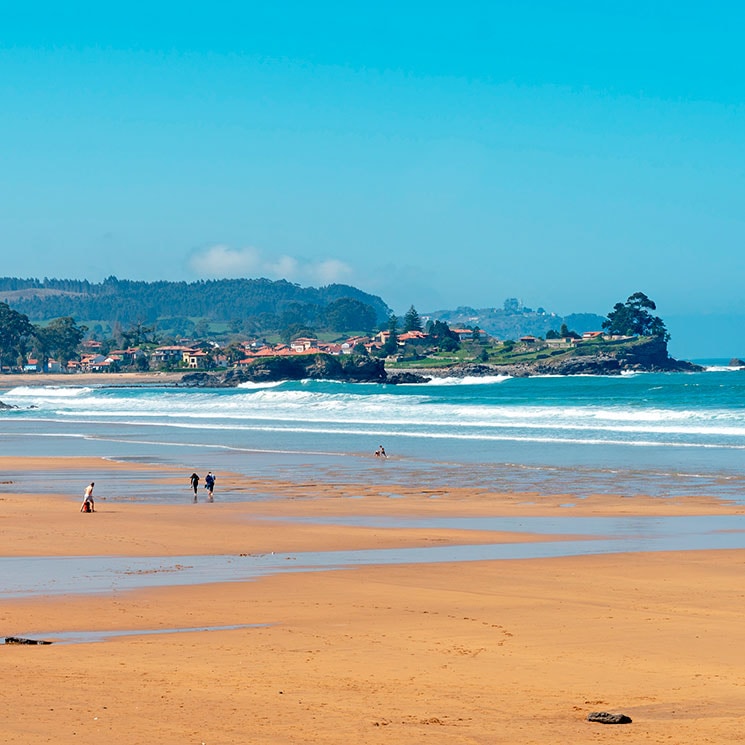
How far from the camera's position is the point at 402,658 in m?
10.5

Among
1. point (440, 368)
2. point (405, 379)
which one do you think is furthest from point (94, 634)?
point (440, 368)

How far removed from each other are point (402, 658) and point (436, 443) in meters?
36.2

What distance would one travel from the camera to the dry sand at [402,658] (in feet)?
26.7

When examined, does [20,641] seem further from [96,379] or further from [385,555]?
[96,379]

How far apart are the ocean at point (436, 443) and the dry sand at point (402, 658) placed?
41.2ft

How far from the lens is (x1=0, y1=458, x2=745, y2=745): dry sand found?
8141mm

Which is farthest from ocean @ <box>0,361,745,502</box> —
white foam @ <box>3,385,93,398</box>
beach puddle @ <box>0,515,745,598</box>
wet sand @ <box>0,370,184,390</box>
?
wet sand @ <box>0,370,184,390</box>

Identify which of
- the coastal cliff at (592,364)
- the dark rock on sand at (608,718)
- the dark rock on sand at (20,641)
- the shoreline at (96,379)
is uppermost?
the coastal cliff at (592,364)

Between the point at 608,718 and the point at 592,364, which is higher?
the point at 592,364

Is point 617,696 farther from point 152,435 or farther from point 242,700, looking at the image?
point 152,435

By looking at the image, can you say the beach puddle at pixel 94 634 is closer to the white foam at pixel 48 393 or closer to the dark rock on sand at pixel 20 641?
the dark rock on sand at pixel 20 641

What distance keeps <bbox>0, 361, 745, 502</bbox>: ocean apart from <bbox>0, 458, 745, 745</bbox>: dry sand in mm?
12568

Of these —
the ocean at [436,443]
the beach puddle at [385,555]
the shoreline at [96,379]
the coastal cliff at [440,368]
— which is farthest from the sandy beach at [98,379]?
the beach puddle at [385,555]

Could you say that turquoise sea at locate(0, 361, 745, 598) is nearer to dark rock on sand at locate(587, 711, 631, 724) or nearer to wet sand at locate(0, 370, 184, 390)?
dark rock on sand at locate(587, 711, 631, 724)
